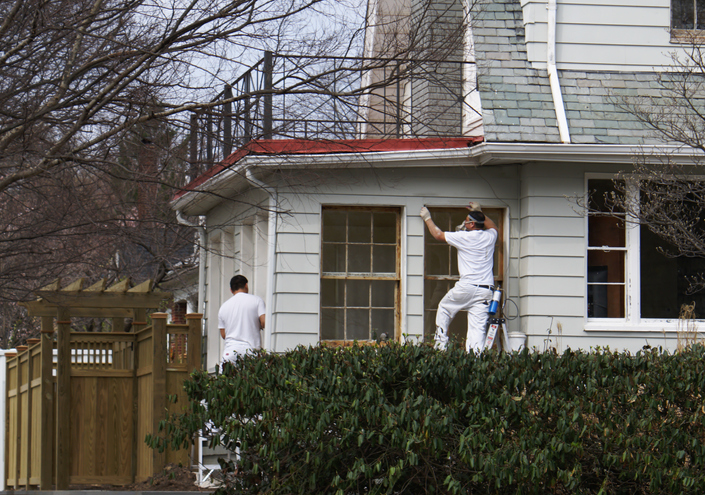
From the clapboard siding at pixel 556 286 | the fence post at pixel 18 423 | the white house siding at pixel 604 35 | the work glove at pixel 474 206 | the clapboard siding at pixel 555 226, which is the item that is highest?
the white house siding at pixel 604 35

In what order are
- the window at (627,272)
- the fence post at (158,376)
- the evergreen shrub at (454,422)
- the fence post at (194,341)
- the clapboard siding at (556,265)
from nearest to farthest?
the evergreen shrub at (454,422)
the fence post at (158,376)
the fence post at (194,341)
the clapboard siding at (556,265)
the window at (627,272)

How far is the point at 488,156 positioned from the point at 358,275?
1986 millimetres

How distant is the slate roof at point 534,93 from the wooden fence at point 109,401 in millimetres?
4180

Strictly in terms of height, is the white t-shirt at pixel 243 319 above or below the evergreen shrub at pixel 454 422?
above

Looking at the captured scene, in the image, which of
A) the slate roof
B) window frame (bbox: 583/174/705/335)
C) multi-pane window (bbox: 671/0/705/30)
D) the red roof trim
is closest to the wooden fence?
the red roof trim

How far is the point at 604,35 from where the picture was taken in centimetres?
1053

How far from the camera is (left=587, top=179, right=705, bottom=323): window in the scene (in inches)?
396

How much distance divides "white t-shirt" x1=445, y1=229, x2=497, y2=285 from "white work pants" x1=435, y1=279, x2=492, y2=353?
0.34ft

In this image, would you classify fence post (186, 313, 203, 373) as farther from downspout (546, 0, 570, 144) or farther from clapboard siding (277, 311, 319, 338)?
downspout (546, 0, 570, 144)

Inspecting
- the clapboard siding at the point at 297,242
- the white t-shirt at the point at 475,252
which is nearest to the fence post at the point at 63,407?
the clapboard siding at the point at 297,242

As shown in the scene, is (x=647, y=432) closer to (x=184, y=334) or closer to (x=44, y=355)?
(x=184, y=334)

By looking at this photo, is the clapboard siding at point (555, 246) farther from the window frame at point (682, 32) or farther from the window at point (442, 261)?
the window frame at point (682, 32)

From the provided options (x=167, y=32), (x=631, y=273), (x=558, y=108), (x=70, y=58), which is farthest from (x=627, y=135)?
(x=70, y=58)

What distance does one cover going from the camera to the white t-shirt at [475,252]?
371 inches
